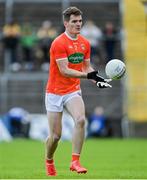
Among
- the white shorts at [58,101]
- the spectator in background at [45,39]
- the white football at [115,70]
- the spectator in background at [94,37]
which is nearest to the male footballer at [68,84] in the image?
the white shorts at [58,101]

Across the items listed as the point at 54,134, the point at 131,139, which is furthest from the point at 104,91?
the point at 54,134

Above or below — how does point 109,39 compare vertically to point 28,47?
above

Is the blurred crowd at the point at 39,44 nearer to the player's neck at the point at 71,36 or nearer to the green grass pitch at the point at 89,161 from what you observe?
the green grass pitch at the point at 89,161

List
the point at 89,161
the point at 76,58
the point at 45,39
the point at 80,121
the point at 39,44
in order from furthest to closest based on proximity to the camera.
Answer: the point at 39,44 < the point at 45,39 < the point at 89,161 < the point at 76,58 < the point at 80,121

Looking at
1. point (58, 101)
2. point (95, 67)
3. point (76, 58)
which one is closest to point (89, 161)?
point (58, 101)

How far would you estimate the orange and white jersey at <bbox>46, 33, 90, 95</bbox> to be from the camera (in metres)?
13.1

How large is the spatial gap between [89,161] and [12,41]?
15.4 m

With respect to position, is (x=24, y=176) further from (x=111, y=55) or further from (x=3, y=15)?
(x=3, y=15)

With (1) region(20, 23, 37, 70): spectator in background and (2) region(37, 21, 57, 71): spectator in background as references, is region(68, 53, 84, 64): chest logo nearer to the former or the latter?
(2) region(37, 21, 57, 71): spectator in background

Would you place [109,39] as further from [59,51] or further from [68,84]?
[59,51]

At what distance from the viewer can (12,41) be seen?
3319 centimetres

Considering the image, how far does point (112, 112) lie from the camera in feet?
106

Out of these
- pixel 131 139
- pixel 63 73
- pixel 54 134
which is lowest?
pixel 131 139

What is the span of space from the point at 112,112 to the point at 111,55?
2.51 meters
